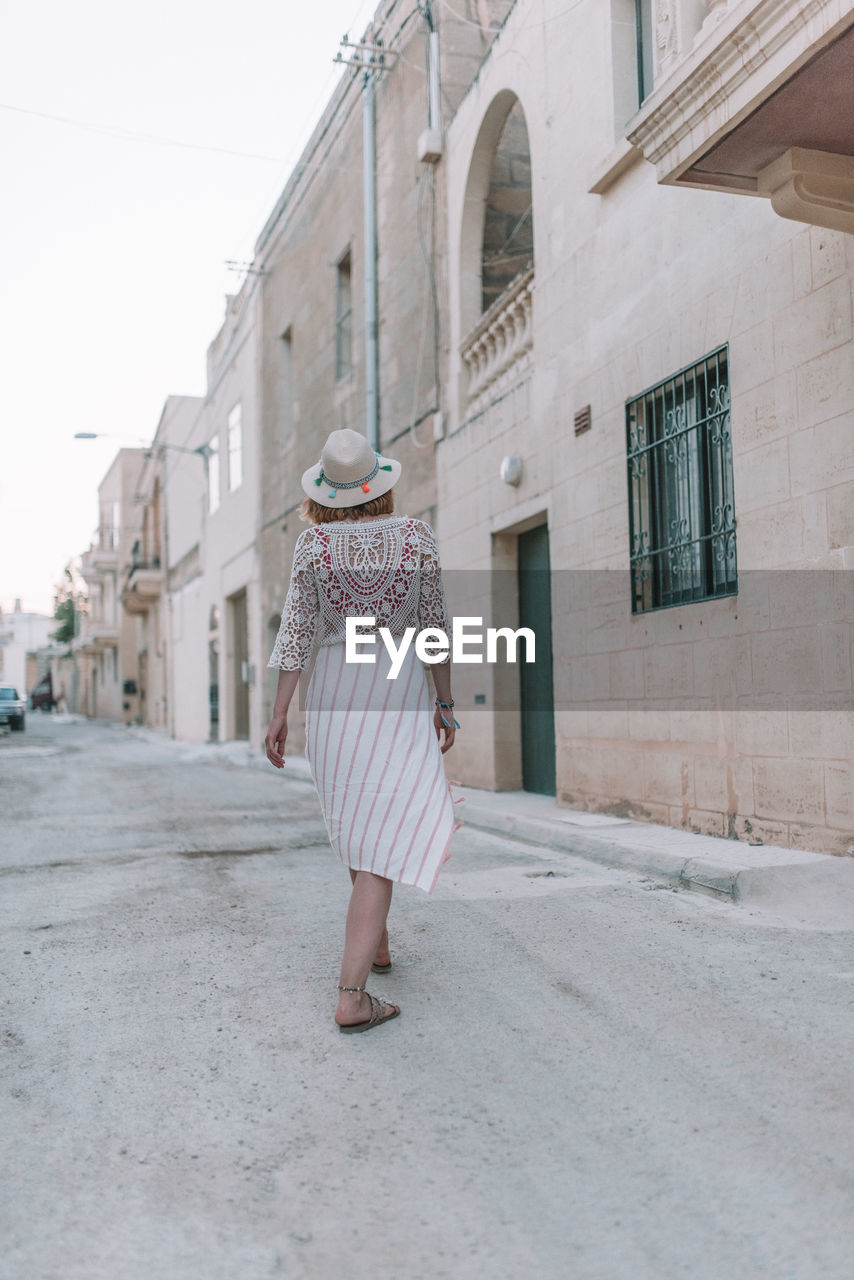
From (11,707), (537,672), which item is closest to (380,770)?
(537,672)

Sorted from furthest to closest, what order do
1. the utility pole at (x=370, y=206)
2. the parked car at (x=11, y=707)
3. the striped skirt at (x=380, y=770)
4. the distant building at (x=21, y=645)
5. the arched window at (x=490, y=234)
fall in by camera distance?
the distant building at (x=21, y=645) < the parked car at (x=11, y=707) < the utility pole at (x=370, y=206) < the arched window at (x=490, y=234) < the striped skirt at (x=380, y=770)

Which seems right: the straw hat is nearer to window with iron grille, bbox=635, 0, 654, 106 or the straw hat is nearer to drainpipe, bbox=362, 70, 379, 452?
window with iron grille, bbox=635, 0, 654, 106

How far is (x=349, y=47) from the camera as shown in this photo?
45.5 feet

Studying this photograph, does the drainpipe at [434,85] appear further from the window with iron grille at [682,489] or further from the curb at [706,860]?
the curb at [706,860]

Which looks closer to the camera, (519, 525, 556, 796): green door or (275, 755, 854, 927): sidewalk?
(275, 755, 854, 927): sidewalk

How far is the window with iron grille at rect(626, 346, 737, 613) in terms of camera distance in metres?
6.39

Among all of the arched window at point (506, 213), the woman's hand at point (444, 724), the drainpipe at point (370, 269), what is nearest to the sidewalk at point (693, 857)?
the woman's hand at point (444, 724)

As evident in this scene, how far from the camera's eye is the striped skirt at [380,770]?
132 inches

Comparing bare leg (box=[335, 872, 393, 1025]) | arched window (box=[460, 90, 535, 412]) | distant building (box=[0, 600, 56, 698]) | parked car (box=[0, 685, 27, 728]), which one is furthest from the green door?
distant building (box=[0, 600, 56, 698])

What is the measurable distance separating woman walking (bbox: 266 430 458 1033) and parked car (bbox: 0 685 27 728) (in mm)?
33519

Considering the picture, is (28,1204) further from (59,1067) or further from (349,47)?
(349,47)

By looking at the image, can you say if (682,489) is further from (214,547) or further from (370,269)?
(214,547)

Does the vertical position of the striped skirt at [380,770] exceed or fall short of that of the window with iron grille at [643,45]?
it falls short

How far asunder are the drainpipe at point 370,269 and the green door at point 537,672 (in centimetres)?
444
